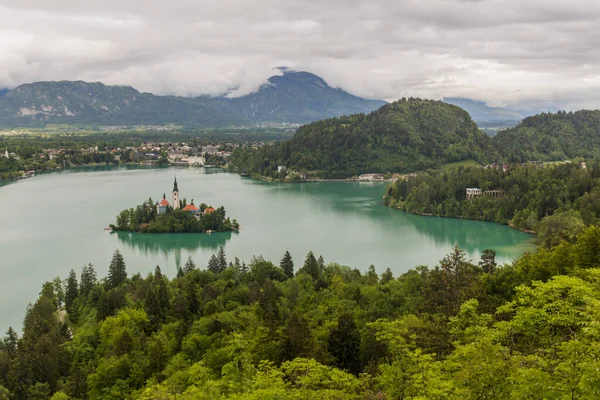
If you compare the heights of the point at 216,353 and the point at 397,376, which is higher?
the point at 397,376

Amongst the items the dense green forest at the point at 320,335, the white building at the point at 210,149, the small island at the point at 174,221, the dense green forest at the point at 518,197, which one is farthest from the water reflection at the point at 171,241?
the white building at the point at 210,149

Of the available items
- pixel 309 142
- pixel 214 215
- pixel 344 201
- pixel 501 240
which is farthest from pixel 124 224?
pixel 309 142

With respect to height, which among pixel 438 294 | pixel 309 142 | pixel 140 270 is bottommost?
pixel 140 270

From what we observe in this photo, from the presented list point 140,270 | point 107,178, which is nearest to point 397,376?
point 140,270

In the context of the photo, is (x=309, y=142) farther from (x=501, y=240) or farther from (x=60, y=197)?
(x=501, y=240)

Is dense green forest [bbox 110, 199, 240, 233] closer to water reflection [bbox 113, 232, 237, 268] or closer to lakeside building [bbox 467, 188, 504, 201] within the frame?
water reflection [bbox 113, 232, 237, 268]

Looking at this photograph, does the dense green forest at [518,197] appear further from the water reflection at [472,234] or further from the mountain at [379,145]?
the mountain at [379,145]

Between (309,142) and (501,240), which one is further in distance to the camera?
(309,142)

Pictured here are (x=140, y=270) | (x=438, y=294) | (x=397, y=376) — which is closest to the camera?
(x=397, y=376)

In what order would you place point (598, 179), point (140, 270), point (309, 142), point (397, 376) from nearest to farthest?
1. point (397, 376)
2. point (140, 270)
3. point (598, 179)
4. point (309, 142)
